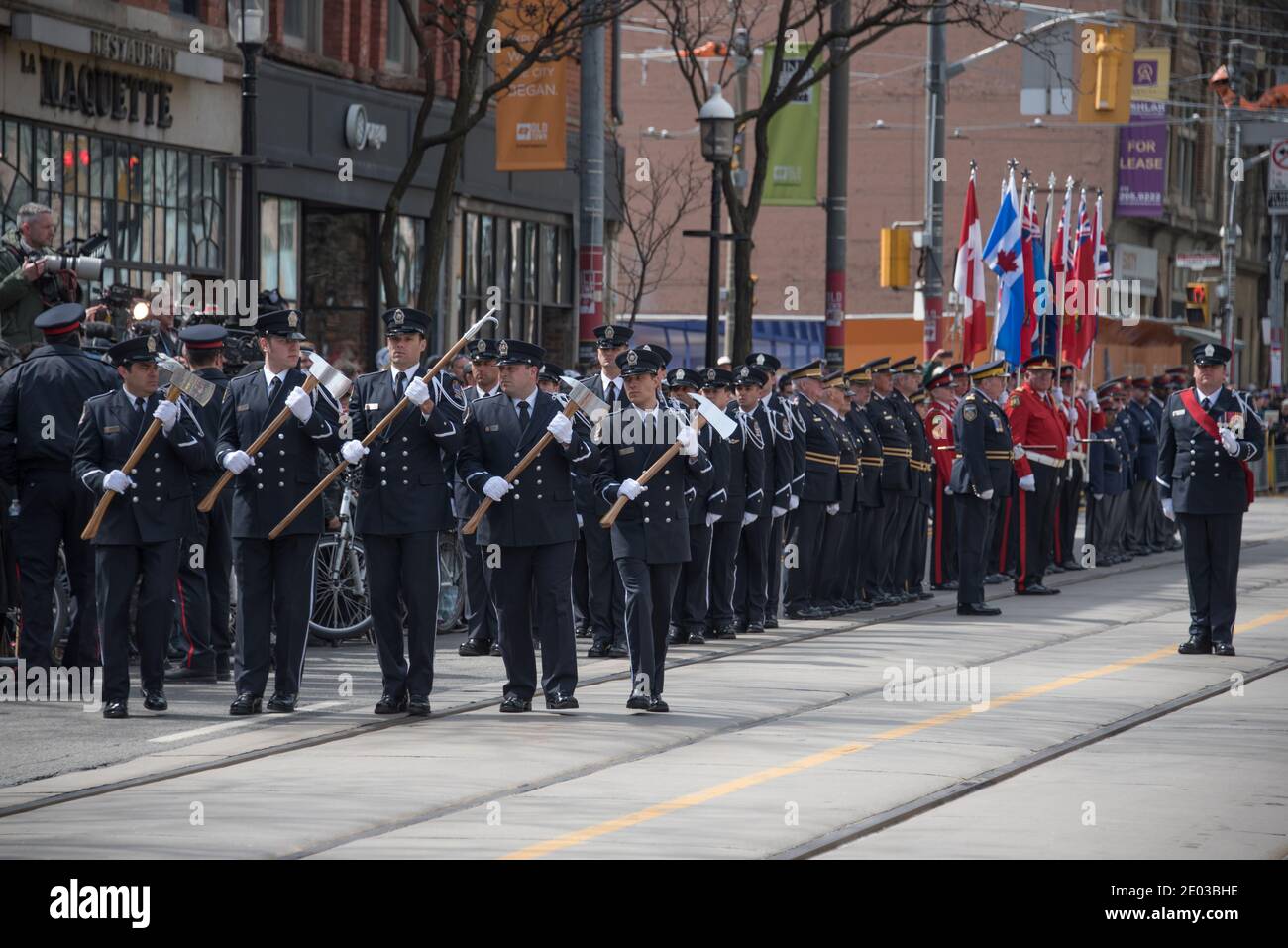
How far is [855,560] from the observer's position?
1978cm

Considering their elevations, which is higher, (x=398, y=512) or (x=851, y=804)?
(x=398, y=512)

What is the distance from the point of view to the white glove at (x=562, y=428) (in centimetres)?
1234

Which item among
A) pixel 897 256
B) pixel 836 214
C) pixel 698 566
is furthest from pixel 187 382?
pixel 897 256

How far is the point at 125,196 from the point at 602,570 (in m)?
10.2

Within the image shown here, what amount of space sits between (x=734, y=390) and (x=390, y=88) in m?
13.1

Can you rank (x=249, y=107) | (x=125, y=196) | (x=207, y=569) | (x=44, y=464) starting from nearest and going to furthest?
(x=44, y=464) < (x=207, y=569) < (x=249, y=107) < (x=125, y=196)

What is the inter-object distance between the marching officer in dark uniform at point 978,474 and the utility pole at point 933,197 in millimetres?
8762

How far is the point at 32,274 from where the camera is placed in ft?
51.5

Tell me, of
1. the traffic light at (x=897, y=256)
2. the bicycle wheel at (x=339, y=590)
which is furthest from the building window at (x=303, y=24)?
the bicycle wheel at (x=339, y=590)

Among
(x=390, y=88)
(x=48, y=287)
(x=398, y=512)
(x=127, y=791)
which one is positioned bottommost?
(x=127, y=791)

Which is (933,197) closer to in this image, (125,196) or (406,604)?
(125,196)

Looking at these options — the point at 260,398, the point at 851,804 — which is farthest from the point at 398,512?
the point at 851,804

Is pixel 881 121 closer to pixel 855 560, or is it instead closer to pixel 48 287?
pixel 855 560

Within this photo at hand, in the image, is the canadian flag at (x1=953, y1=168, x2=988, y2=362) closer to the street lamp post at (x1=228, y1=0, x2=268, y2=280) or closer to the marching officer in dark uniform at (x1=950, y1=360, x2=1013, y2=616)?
the marching officer in dark uniform at (x1=950, y1=360, x2=1013, y2=616)
